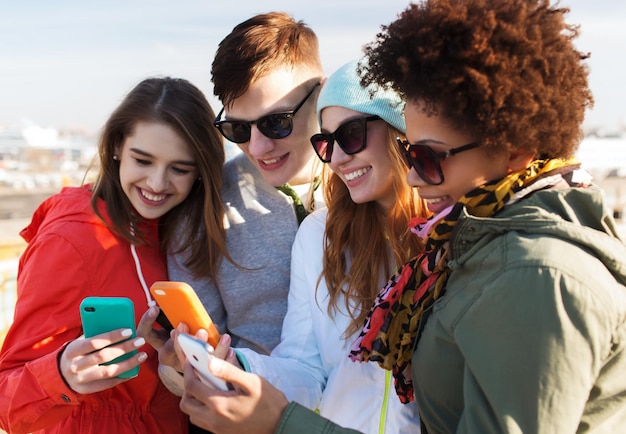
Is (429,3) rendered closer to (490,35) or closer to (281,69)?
(490,35)

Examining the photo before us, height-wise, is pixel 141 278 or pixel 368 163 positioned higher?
pixel 368 163

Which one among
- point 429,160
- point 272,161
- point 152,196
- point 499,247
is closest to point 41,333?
point 152,196

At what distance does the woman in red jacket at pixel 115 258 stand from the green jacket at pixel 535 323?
3.99ft

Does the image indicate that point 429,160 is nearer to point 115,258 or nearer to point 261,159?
point 261,159

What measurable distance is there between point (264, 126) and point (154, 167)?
0.53m

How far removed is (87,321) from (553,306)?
62.3 inches

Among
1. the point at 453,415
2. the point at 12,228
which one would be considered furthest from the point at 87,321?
the point at 12,228

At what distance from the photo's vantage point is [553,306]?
126cm

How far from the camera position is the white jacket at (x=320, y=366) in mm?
2125

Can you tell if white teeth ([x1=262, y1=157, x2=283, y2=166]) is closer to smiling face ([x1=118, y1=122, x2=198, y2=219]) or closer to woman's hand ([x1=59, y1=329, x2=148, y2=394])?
smiling face ([x1=118, y1=122, x2=198, y2=219])

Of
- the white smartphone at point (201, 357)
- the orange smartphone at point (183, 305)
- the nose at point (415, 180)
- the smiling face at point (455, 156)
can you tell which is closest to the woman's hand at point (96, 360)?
the orange smartphone at point (183, 305)

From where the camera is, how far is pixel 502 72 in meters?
1.45

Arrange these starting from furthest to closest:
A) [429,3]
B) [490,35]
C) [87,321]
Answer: [87,321] < [429,3] < [490,35]

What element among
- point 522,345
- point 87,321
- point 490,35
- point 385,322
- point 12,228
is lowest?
point 12,228
